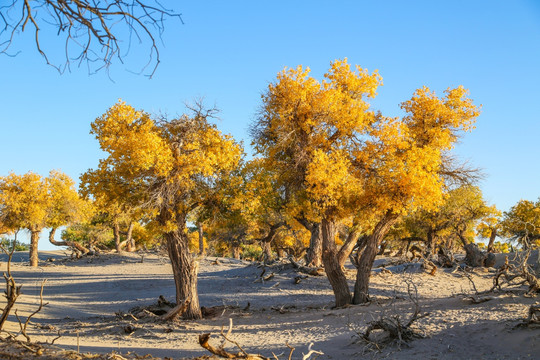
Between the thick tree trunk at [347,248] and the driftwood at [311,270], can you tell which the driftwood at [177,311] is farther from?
the driftwood at [311,270]

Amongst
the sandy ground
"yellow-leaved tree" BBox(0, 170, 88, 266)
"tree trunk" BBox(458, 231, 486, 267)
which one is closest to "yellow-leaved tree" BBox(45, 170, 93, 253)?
"yellow-leaved tree" BBox(0, 170, 88, 266)

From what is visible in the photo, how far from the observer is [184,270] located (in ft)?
45.4

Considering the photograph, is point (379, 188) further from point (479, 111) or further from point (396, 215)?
point (479, 111)

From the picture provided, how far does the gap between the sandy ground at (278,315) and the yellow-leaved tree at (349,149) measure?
2891mm

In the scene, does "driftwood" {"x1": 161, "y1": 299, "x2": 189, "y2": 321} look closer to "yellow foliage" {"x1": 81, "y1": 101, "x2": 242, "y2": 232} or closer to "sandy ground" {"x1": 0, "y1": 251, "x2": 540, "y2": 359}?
"sandy ground" {"x1": 0, "y1": 251, "x2": 540, "y2": 359}

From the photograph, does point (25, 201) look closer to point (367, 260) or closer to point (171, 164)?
point (171, 164)

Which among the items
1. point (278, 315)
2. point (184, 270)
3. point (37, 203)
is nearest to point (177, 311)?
point (184, 270)

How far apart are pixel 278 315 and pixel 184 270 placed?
11.5 feet

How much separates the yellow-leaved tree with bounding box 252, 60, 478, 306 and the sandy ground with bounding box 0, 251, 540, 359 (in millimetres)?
2891

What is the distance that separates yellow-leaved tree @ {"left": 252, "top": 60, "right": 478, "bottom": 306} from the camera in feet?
43.8

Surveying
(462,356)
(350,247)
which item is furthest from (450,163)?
(462,356)

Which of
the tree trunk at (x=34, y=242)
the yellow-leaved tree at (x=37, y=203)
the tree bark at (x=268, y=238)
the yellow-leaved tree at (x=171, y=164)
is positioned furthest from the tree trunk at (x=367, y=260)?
the tree trunk at (x=34, y=242)

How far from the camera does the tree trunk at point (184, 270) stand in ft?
45.0

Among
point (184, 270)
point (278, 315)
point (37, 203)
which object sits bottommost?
point (278, 315)
